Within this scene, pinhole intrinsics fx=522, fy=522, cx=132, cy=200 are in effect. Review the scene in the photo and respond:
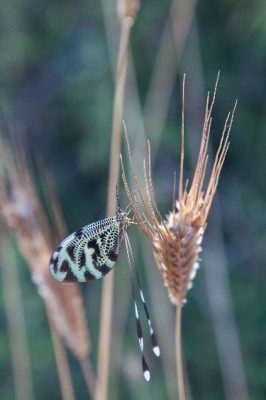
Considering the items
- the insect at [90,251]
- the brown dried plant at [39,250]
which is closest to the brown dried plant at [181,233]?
the insect at [90,251]

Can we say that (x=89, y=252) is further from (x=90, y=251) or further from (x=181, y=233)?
(x=181, y=233)

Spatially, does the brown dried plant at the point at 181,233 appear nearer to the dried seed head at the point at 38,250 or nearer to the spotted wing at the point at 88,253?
the spotted wing at the point at 88,253

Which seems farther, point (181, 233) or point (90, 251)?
point (90, 251)

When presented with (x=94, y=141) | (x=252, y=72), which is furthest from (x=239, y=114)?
(x=94, y=141)

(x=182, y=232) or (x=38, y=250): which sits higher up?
(x=38, y=250)

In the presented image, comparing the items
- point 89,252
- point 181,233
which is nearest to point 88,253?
point 89,252

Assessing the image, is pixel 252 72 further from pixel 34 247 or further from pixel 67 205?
pixel 34 247

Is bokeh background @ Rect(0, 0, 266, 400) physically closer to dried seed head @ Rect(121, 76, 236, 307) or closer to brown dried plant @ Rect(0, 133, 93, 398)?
brown dried plant @ Rect(0, 133, 93, 398)
